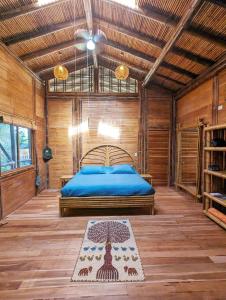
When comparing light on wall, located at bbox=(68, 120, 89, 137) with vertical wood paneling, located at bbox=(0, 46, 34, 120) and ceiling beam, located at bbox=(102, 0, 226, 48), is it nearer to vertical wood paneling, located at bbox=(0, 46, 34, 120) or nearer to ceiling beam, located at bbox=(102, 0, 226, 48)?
vertical wood paneling, located at bbox=(0, 46, 34, 120)

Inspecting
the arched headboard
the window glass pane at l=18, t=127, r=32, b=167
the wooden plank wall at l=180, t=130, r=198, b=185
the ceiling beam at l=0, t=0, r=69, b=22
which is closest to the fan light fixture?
the ceiling beam at l=0, t=0, r=69, b=22

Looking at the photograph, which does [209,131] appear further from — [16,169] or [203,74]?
[16,169]

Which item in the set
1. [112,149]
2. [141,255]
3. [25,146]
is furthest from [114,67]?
[141,255]

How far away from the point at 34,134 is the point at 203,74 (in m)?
4.56

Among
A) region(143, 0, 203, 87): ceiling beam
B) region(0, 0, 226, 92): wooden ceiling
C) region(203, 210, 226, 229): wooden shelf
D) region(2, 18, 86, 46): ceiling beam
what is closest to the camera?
region(143, 0, 203, 87): ceiling beam

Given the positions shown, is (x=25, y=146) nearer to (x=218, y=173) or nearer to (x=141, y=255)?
(x=141, y=255)

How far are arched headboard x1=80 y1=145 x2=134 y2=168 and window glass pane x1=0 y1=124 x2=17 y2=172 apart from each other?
7.65ft

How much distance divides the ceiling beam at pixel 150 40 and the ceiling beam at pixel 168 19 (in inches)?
24.2

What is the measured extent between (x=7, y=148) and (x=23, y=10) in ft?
8.68

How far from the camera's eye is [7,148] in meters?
4.37

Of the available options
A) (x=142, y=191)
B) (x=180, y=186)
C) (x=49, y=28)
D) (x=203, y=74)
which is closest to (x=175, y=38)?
(x=203, y=74)

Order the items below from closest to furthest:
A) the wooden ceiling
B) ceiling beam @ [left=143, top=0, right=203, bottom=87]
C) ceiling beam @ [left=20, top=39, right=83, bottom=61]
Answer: ceiling beam @ [left=143, top=0, right=203, bottom=87], the wooden ceiling, ceiling beam @ [left=20, top=39, right=83, bottom=61]

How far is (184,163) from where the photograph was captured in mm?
6266

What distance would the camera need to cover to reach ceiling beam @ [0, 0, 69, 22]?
3.31 meters
